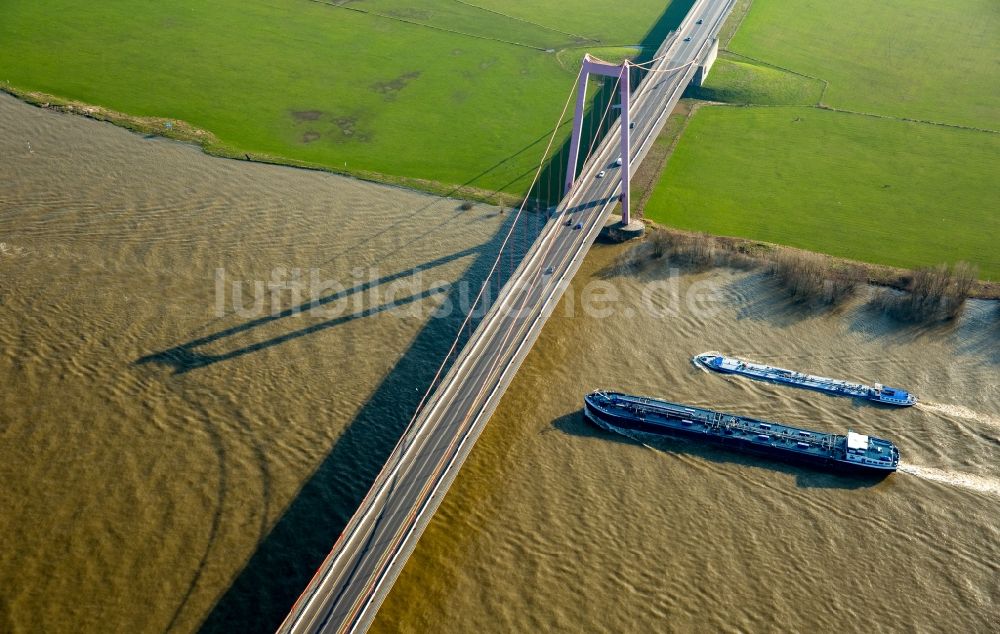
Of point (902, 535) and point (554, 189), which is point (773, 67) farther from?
point (902, 535)

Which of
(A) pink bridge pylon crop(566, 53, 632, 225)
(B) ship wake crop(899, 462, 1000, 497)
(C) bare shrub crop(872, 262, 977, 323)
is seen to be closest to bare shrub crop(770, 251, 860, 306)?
(C) bare shrub crop(872, 262, 977, 323)

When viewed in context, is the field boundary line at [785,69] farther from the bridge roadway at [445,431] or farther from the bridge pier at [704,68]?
the bridge roadway at [445,431]

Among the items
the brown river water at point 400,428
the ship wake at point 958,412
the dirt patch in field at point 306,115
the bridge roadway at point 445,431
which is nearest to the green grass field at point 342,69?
the dirt patch in field at point 306,115

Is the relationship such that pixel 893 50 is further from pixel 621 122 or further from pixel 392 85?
pixel 392 85

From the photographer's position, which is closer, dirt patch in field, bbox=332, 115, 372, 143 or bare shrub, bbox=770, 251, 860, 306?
bare shrub, bbox=770, 251, 860, 306

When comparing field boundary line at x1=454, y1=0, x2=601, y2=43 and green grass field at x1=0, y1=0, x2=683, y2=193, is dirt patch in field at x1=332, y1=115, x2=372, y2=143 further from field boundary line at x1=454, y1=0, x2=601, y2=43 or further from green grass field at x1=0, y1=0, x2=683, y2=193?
field boundary line at x1=454, y1=0, x2=601, y2=43

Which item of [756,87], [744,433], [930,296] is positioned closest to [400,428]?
[744,433]

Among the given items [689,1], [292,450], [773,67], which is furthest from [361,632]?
[689,1]
